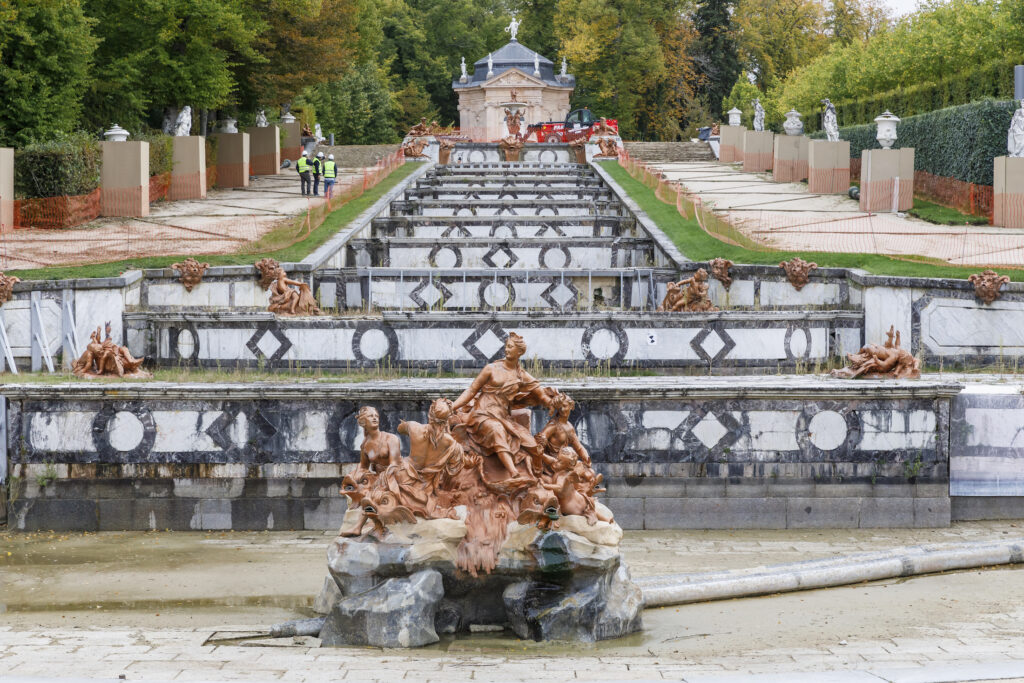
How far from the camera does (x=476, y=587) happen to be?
11.3 metres

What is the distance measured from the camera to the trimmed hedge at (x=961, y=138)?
112ft

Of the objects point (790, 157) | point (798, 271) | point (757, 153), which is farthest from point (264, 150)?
point (798, 271)

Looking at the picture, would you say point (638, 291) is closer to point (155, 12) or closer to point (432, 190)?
point (432, 190)

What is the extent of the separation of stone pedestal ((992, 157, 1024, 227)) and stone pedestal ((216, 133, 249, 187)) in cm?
2312

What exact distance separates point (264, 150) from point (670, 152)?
53.9 ft

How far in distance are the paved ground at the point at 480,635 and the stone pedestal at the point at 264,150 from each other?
1330 inches

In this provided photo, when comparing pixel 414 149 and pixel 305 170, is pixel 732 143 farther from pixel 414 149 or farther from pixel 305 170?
pixel 305 170

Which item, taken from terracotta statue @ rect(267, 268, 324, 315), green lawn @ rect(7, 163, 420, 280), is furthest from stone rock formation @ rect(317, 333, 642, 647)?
green lawn @ rect(7, 163, 420, 280)

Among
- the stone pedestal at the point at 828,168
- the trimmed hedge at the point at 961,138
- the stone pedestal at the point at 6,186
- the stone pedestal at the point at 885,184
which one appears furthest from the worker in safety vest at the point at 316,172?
the trimmed hedge at the point at 961,138

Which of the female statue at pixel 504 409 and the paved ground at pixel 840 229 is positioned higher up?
the paved ground at pixel 840 229

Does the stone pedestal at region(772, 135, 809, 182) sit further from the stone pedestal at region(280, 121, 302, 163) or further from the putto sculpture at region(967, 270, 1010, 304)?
the putto sculpture at region(967, 270, 1010, 304)

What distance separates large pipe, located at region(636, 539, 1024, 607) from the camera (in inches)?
484

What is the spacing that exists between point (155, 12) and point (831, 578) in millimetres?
29860

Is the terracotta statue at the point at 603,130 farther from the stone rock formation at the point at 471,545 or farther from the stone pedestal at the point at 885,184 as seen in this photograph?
the stone rock formation at the point at 471,545
